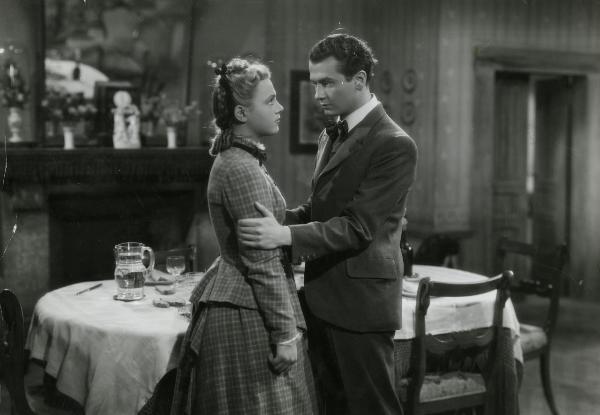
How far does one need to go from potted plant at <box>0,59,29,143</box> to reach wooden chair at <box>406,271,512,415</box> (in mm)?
3776

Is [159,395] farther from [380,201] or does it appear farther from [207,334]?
[380,201]

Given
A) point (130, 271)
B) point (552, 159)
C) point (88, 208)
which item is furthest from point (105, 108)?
point (552, 159)

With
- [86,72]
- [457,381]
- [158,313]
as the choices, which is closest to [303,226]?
[158,313]

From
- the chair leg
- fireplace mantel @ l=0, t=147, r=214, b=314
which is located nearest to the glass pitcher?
the chair leg

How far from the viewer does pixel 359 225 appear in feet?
6.65

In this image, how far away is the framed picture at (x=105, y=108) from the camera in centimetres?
563

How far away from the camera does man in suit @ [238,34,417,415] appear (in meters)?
2.07

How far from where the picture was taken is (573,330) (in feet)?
18.6

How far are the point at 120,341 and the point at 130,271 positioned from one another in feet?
1.43

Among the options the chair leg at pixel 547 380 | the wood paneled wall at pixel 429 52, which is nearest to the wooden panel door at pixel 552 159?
the wood paneled wall at pixel 429 52

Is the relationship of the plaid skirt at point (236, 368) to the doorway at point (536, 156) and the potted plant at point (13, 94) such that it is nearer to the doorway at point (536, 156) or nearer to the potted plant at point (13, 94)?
the potted plant at point (13, 94)

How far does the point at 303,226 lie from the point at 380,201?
23 centimetres

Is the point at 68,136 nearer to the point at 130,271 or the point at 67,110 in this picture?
the point at 67,110

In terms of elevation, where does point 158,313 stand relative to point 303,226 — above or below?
below
